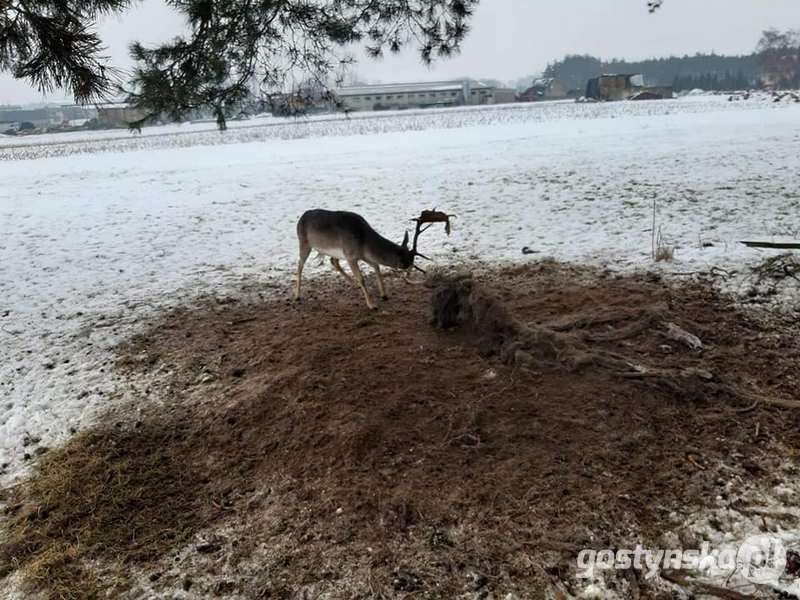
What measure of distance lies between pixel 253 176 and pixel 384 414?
12.8 m

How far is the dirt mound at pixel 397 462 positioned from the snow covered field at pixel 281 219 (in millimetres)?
775

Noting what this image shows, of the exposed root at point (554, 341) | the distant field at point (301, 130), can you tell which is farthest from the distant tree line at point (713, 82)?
the exposed root at point (554, 341)

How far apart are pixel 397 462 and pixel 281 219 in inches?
288

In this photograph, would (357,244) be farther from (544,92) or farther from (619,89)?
(544,92)

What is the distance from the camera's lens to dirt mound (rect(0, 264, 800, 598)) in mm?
2516

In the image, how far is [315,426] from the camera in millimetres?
3393

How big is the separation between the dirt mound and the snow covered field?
2.54 feet

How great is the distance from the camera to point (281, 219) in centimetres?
970

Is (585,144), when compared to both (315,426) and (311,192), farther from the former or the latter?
(315,426)

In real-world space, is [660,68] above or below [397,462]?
above

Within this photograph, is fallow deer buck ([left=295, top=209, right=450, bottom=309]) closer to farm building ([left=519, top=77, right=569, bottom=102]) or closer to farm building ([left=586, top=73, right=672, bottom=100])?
farm building ([left=586, top=73, right=672, bottom=100])

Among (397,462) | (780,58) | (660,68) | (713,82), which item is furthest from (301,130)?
(660,68)

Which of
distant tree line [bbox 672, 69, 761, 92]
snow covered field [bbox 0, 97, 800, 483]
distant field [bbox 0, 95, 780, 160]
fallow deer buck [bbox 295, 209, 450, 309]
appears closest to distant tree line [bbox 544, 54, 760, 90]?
distant tree line [bbox 672, 69, 761, 92]

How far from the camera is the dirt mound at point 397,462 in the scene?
252cm
